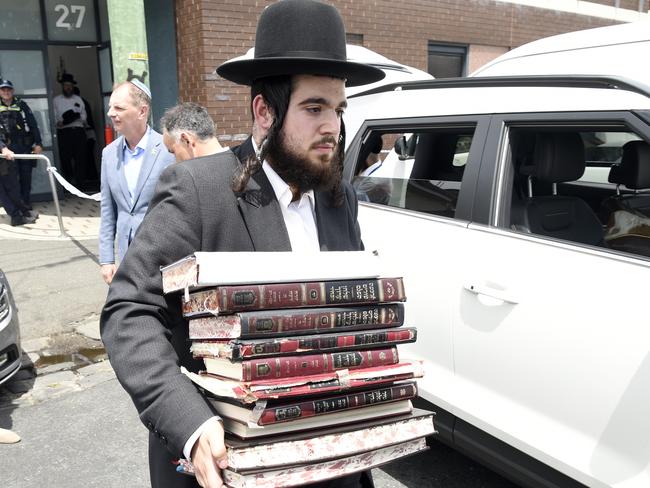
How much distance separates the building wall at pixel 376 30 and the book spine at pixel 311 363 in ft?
27.8

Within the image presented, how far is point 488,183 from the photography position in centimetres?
269

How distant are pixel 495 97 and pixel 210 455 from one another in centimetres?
211

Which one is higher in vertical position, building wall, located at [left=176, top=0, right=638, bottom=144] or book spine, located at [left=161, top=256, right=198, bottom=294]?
building wall, located at [left=176, top=0, right=638, bottom=144]

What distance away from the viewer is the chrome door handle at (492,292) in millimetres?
2379

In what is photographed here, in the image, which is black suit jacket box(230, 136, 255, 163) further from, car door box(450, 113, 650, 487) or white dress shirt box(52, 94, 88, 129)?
white dress shirt box(52, 94, 88, 129)

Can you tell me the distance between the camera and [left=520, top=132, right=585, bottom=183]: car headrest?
9.17 ft

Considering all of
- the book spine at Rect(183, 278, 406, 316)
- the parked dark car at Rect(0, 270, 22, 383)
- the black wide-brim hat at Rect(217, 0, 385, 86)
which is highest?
the black wide-brim hat at Rect(217, 0, 385, 86)

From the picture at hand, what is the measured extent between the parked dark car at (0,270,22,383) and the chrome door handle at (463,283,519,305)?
114 inches

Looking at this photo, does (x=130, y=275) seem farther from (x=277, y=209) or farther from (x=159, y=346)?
(x=277, y=209)

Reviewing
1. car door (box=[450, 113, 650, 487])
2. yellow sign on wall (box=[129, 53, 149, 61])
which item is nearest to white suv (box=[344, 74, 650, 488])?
car door (box=[450, 113, 650, 487])

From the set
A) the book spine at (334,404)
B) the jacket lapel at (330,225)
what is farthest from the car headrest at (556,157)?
the book spine at (334,404)

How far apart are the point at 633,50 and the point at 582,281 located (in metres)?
1.09

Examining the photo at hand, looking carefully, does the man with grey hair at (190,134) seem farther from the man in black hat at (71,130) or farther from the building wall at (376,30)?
the man in black hat at (71,130)

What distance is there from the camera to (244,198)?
1450 mm
